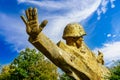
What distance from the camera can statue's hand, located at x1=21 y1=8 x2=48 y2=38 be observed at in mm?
13180

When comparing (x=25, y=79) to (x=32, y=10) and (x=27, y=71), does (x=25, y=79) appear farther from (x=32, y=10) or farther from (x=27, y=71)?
(x=32, y=10)

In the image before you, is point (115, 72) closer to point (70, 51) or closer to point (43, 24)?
point (70, 51)

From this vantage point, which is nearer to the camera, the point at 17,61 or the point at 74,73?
the point at 74,73

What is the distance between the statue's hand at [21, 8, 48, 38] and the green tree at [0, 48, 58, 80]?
37.5 metres

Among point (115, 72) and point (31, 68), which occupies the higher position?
point (31, 68)

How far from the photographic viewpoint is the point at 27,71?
5203 cm

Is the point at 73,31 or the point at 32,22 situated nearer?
the point at 32,22

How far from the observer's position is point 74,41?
16938 millimetres

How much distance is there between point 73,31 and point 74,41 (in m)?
0.47

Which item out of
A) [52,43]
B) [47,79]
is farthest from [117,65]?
[47,79]

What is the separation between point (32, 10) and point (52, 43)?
1966mm

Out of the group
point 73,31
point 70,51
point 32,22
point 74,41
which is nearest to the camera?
point 32,22

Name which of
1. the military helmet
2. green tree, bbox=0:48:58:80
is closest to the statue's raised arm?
the military helmet

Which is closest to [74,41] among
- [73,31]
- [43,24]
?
[73,31]
